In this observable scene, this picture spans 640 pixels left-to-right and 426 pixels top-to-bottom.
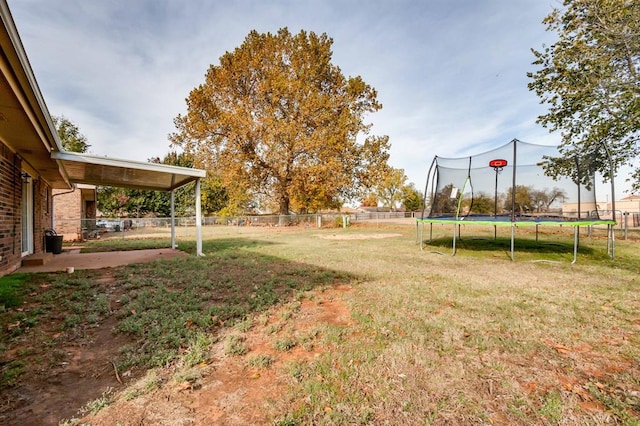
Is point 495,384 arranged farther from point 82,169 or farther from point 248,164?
point 248,164

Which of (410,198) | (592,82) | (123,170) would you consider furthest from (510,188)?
(410,198)

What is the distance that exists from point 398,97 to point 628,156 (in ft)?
31.6

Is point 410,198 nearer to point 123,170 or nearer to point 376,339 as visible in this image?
point 123,170

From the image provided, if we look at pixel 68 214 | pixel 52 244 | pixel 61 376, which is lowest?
pixel 61 376

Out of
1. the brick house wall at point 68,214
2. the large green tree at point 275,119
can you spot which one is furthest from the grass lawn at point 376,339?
the large green tree at point 275,119

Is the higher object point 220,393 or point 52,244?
point 52,244

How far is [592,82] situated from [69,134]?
1178 inches

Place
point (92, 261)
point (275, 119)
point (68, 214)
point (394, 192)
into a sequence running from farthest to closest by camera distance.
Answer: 1. point (394, 192)
2. point (275, 119)
3. point (68, 214)
4. point (92, 261)

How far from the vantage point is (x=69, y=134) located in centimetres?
2038

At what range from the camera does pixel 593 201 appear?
801cm

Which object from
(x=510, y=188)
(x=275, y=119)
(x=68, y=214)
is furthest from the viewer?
(x=275, y=119)

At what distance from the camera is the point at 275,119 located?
18.1 m

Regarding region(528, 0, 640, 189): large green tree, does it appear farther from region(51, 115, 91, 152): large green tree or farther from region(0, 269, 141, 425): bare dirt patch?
region(51, 115, 91, 152): large green tree

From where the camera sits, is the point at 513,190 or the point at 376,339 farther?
the point at 513,190
